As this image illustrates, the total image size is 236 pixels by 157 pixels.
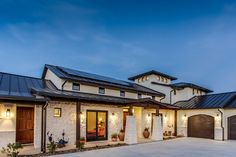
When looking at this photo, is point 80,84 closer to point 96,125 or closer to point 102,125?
point 96,125

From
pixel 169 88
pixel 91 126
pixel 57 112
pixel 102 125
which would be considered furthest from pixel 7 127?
pixel 169 88

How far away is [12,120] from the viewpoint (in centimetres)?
1202

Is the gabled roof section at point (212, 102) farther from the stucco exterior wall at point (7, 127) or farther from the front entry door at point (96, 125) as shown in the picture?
the stucco exterior wall at point (7, 127)

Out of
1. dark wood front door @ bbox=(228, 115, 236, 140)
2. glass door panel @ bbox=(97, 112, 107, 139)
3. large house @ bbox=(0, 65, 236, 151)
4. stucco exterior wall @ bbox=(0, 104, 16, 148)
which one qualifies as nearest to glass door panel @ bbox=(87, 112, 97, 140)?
large house @ bbox=(0, 65, 236, 151)

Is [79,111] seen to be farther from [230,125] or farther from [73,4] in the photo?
[230,125]

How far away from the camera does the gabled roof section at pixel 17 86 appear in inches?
433

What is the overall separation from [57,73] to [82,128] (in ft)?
13.8

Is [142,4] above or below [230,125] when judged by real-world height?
above

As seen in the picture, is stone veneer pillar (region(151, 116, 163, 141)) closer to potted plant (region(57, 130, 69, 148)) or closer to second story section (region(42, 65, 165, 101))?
second story section (region(42, 65, 165, 101))

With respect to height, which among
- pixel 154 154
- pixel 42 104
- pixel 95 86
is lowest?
pixel 154 154

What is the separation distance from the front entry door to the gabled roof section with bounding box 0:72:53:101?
12.0 feet

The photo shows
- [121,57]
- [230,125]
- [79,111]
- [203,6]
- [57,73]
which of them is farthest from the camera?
[121,57]

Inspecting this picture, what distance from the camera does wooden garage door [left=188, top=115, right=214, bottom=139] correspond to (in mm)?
19284

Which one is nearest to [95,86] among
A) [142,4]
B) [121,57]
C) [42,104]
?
[42,104]
